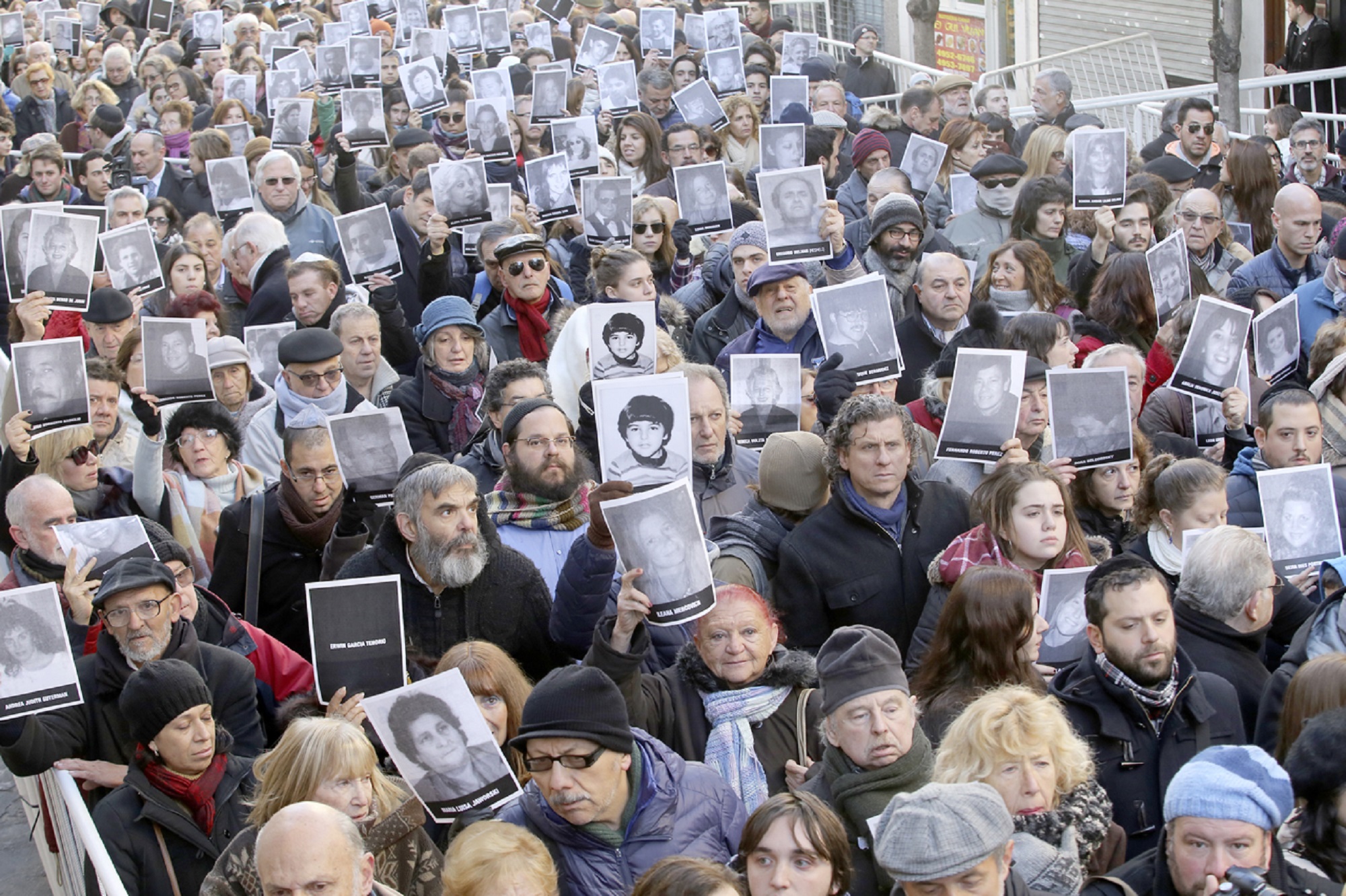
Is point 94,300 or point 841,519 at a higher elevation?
point 94,300

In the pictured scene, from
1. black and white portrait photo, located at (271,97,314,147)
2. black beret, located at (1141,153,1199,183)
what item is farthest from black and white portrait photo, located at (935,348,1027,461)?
black and white portrait photo, located at (271,97,314,147)

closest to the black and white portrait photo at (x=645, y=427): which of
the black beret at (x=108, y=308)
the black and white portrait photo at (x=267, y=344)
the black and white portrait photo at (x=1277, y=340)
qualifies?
the black and white portrait photo at (x=267, y=344)

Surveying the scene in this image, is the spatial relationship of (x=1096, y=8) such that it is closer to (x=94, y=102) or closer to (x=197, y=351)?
(x=94, y=102)

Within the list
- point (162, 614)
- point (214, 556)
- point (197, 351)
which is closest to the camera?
point (162, 614)

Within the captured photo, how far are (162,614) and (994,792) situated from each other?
2593mm

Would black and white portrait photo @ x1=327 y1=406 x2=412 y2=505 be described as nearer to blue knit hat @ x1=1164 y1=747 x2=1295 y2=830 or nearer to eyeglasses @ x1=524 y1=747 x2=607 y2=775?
eyeglasses @ x1=524 y1=747 x2=607 y2=775

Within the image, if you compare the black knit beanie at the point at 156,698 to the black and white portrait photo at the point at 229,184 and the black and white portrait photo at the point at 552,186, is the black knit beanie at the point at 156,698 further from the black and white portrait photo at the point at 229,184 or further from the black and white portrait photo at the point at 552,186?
the black and white portrait photo at the point at 229,184

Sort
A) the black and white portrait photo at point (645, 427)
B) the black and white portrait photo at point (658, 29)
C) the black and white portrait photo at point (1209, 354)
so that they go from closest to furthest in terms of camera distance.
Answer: the black and white portrait photo at point (645, 427)
the black and white portrait photo at point (1209, 354)
the black and white portrait photo at point (658, 29)

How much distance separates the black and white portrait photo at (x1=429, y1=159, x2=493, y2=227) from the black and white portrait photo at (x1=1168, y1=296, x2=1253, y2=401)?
4077mm

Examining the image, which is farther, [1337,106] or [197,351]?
[1337,106]

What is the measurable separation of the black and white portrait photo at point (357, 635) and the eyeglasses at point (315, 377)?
7.41ft

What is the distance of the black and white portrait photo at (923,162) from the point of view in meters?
10.6

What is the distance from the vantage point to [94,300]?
7.89 metres

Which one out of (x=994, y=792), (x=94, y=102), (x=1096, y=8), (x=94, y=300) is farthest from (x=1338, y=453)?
(x=1096, y=8)
